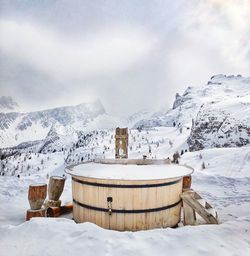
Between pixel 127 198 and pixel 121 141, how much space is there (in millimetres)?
2632

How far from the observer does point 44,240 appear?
4.02m

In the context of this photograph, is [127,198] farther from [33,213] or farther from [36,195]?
[33,213]

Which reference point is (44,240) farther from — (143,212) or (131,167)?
(131,167)

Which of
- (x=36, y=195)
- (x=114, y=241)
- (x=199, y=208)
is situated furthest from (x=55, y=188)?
(x=199, y=208)

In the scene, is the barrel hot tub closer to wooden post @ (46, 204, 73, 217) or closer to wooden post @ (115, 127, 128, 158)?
wooden post @ (46, 204, 73, 217)

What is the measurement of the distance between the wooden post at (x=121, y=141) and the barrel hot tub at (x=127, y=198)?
194cm

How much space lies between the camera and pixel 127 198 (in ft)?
16.9

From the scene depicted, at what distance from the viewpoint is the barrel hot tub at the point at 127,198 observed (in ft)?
16.9

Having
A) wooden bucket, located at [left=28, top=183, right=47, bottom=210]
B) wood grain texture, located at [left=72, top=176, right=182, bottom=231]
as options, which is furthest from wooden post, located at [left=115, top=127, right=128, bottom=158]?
wooden bucket, located at [left=28, top=183, right=47, bottom=210]

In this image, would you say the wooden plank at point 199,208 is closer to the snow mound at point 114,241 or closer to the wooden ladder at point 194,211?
the wooden ladder at point 194,211

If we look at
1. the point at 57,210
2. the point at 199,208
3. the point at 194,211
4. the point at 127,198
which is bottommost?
the point at 57,210

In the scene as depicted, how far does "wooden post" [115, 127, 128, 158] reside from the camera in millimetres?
7496

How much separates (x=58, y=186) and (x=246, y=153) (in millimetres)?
12220

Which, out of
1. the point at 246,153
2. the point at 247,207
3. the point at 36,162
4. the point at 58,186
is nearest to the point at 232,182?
the point at 247,207
